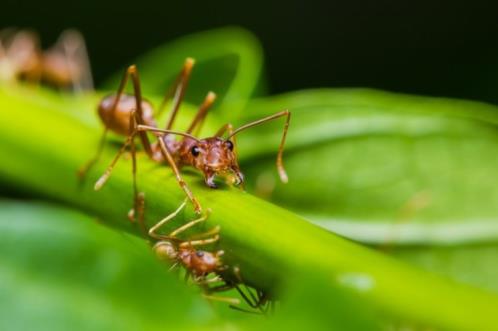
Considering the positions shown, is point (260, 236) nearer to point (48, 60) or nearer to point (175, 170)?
point (175, 170)

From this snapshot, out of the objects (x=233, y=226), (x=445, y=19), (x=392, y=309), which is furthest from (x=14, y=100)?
(x=445, y=19)


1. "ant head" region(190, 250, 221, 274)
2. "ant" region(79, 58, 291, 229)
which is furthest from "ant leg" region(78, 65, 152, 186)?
"ant head" region(190, 250, 221, 274)

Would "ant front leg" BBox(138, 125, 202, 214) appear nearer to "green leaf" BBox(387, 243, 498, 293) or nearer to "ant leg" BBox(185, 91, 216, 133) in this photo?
"ant leg" BBox(185, 91, 216, 133)

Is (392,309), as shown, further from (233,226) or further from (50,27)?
(50,27)

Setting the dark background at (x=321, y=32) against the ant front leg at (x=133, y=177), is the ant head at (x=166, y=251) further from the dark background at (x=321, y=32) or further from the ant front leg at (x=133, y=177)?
the dark background at (x=321, y=32)

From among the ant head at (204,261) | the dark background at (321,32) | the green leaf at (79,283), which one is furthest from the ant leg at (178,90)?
the dark background at (321,32)
